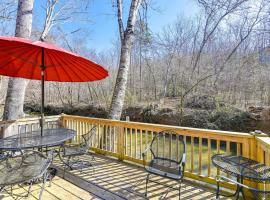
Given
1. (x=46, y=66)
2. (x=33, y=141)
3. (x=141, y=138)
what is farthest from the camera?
(x=141, y=138)

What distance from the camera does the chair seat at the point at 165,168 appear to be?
294 centimetres

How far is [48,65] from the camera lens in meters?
3.86

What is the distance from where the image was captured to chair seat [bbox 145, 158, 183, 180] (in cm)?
294

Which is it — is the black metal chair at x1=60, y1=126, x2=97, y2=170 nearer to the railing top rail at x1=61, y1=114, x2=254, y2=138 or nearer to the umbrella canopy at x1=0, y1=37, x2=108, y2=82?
the railing top rail at x1=61, y1=114, x2=254, y2=138

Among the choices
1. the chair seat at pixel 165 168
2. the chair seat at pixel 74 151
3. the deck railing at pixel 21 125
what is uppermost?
the deck railing at pixel 21 125

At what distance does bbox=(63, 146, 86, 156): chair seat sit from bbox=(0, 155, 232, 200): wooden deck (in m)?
0.37

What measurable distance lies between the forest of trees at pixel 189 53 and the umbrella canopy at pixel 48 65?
4.86m

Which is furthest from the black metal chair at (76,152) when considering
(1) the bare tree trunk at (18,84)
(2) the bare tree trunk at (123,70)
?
(1) the bare tree trunk at (18,84)

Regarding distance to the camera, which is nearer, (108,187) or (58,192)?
(58,192)

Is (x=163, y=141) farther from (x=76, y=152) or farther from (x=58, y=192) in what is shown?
(x=58, y=192)

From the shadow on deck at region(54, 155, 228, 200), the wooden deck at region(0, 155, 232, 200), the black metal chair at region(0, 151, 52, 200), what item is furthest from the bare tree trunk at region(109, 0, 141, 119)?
the black metal chair at region(0, 151, 52, 200)

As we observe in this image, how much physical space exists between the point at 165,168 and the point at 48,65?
8.57ft

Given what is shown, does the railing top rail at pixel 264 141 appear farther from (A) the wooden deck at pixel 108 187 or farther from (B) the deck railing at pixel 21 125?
(B) the deck railing at pixel 21 125

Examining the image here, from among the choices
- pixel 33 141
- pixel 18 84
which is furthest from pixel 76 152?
pixel 18 84
